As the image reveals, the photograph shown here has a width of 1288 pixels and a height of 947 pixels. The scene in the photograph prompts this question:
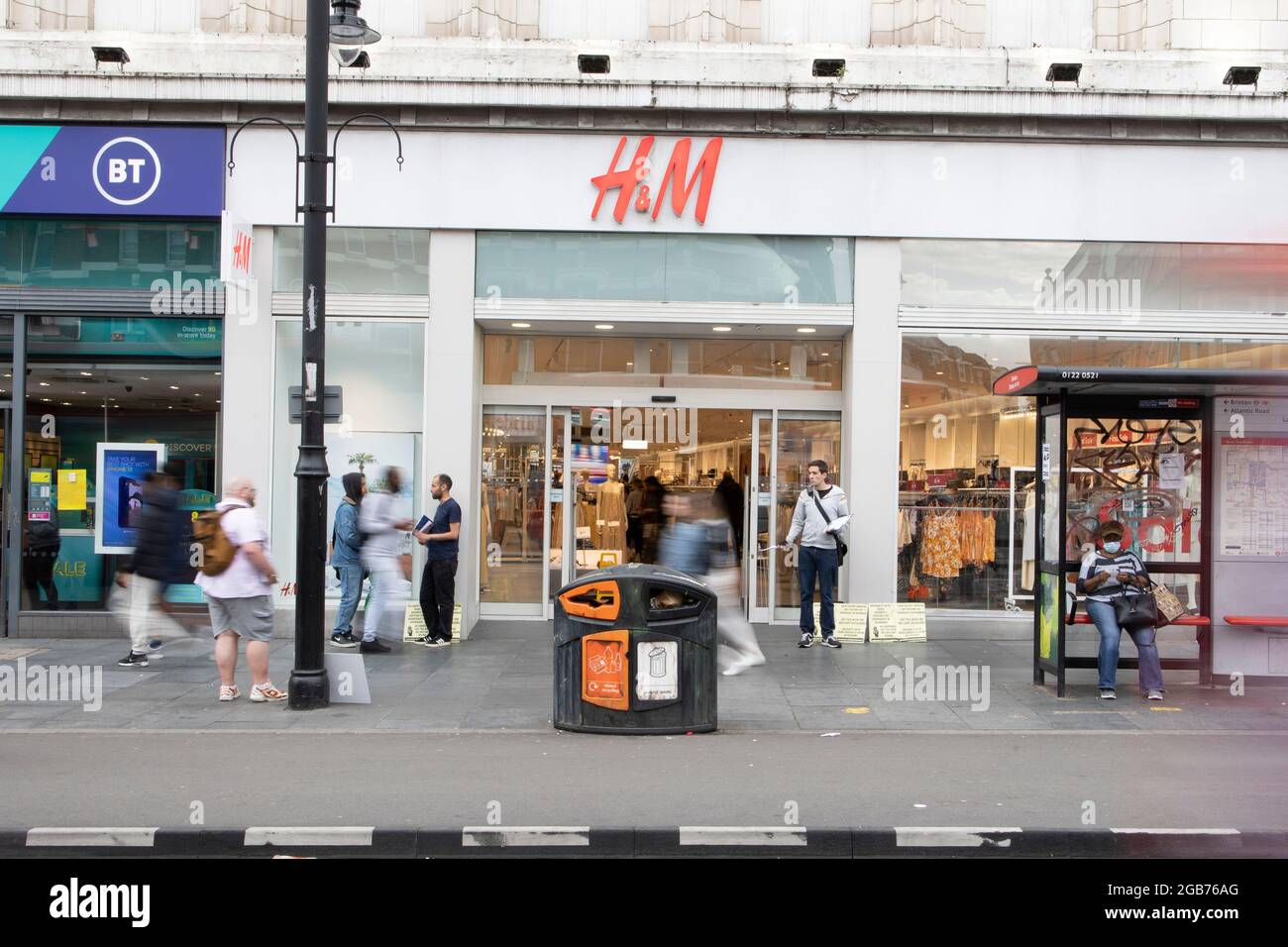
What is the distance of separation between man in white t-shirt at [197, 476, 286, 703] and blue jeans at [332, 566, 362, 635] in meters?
2.67

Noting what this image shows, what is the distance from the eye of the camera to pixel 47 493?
501 inches

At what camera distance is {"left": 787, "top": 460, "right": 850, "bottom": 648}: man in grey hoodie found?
39.1 ft

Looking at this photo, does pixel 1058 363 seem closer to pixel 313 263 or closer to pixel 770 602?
pixel 770 602

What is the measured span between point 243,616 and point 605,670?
3246 mm

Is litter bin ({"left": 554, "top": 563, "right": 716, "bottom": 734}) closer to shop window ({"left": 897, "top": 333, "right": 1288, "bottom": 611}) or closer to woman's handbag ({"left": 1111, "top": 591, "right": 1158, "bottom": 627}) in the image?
woman's handbag ({"left": 1111, "top": 591, "right": 1158, "bottom": 627})

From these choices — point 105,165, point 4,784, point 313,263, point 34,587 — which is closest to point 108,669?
point 34,587

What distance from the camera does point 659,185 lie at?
12.7m

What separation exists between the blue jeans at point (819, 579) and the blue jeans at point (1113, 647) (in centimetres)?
318

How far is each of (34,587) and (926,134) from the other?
11650 millimetres

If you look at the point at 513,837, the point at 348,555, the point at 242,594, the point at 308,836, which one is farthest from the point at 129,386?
the point at 513,837

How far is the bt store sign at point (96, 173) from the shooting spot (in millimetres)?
12461

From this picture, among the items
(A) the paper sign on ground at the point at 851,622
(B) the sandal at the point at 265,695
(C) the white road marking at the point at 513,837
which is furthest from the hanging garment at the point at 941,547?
(C) the white road marking at the point at 513,837

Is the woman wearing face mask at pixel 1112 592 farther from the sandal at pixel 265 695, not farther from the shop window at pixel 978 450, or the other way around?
the sandal at pixel 265 695

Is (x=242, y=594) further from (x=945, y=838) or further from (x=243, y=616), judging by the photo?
(x=945, y=838)
